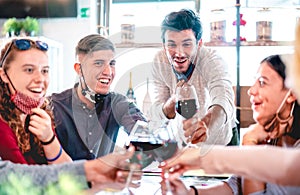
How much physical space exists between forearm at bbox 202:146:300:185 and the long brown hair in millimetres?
515

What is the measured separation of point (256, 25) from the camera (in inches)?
50.9

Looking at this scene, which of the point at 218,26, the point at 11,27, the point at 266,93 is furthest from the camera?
the point at 11,27

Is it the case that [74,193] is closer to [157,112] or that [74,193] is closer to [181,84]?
[157,112]

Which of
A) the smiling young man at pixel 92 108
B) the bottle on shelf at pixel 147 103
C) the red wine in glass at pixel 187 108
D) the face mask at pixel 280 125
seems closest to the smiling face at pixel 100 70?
the smiling young man at pixel 92 108

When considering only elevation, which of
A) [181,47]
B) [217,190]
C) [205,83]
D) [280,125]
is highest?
[181,47]

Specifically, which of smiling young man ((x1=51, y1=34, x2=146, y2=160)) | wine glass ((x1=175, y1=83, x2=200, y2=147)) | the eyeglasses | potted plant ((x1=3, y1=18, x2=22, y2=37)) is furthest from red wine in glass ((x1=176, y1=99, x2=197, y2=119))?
potted plant ((x1=3, y1=18, x2=22, y2=37))

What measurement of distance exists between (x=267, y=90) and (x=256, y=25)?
7.8 inches

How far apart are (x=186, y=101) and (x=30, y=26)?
1.74ft

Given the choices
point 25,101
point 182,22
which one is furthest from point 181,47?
point 25,101

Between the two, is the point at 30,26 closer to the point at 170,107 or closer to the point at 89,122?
the point at 89,122

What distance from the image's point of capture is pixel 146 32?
1344mm

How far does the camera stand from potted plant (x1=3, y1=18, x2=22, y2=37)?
1.42 m

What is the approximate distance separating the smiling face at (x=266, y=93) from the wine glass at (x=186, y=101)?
0.51 ft

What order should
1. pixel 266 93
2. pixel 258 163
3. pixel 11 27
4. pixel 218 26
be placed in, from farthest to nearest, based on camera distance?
pixel 11 27
pixel 218 26
pixel 266 93
pixel 258 163
